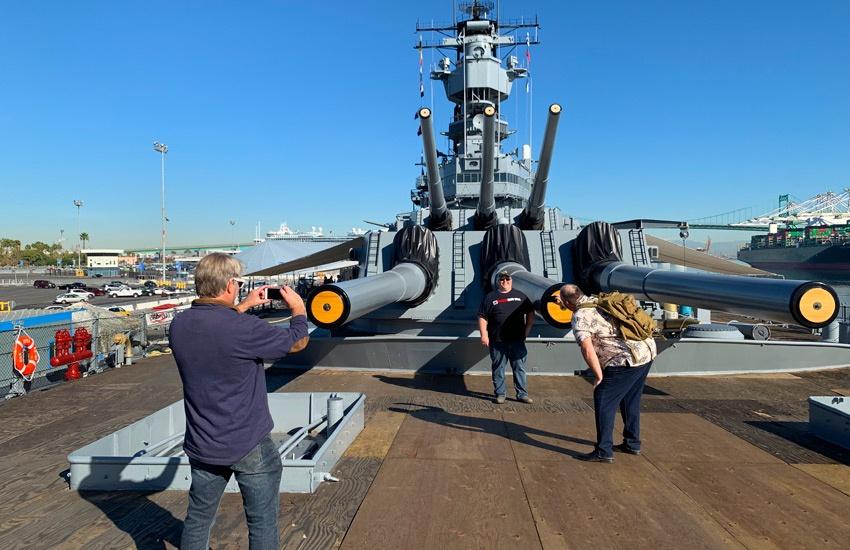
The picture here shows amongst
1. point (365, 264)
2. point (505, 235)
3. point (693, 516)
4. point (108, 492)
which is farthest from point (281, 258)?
point (693, 516)

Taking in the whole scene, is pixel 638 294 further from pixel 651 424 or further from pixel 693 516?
pixel 693 516

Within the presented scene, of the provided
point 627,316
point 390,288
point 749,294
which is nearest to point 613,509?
point 627,316

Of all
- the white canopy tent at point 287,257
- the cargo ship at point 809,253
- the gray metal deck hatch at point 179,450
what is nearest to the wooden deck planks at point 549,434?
the gray metal deck hatch at point 179,450

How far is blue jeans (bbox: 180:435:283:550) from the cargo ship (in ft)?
212

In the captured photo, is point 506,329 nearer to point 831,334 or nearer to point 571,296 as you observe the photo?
point 571,296

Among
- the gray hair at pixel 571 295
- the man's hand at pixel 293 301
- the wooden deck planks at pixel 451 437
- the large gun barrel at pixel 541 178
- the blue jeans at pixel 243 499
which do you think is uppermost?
the large gun barrel at pixel 541 178

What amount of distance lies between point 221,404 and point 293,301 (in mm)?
450

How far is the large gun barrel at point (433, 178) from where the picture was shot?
18.9 feet

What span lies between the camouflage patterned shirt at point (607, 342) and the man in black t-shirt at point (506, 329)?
1.40 m

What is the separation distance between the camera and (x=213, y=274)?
1873 millimetres

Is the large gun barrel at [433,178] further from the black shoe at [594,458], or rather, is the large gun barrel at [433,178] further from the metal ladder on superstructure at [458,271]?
the black shoe at [594,458]

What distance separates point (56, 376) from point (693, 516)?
7649 mm

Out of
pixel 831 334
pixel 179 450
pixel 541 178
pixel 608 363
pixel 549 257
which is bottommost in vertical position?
Result: pixel 179 450

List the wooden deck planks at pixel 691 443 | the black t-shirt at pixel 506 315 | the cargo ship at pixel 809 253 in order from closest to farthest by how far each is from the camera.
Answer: the wooden deck planks at pixel 691 443 → the black t-shirt at pixel 506 315 → the cargo ship at pixel 809 253
